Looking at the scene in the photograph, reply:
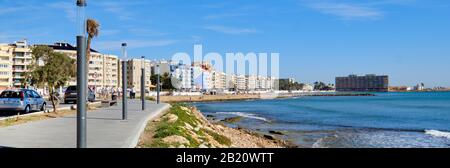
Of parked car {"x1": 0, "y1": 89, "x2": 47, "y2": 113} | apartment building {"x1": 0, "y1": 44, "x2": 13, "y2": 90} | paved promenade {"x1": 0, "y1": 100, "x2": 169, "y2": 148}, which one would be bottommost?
paved promenade {"x1": 0, "y1": 100, "x2": 169, "y2": 148}

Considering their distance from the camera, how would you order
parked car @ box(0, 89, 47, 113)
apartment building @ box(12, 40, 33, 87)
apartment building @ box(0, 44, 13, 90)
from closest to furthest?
1. parked car @ box(0, 89, 47, 113)
2. apartment building @ box(0, 44, 13, 90)
3. apartment building @ box(12, 40, 33, 87)

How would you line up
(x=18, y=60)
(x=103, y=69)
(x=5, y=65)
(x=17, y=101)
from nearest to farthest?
(x=17, y=101)
(x=5, y=65)
(x=18, y=60)
(x=103, y=69)

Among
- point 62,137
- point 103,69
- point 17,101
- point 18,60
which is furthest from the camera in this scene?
point 103,69

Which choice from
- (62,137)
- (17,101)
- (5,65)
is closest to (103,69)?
(5,65)

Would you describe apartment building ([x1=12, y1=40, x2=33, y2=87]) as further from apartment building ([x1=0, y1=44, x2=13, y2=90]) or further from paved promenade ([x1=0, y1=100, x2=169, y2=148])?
paved promenade ([x1=0, y1=100, x2=169, y2=148])

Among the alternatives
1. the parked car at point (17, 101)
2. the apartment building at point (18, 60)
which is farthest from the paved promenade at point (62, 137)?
the apartment building at point (18, 60)

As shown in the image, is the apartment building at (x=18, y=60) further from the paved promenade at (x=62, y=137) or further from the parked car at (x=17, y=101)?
the paved promenade at (x=62, y=137)

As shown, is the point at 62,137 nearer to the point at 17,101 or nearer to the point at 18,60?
the point at 17,101

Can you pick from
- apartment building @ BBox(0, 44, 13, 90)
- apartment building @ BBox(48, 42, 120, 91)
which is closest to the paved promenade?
apartment building @ BBox(0, 44, 13, 90)

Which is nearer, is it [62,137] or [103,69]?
[62,137]

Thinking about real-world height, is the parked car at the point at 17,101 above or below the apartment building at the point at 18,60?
below

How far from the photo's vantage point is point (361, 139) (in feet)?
98.4
